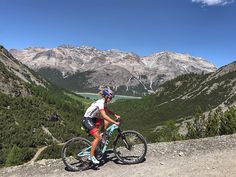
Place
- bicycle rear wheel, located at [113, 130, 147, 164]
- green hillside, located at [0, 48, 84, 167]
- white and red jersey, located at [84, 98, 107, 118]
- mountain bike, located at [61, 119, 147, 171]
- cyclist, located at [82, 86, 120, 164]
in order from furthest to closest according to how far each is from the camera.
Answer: green hillside, located at [0, 48, 84, 167] → bicycle rear wheel, located at [113, 130, 147, 164] → mountain bike, located at [61, 119, 147, 171] → cyclist, located at [82, 86, 120, 164] → white and red jersey, located at [84, 98, 107, 118]

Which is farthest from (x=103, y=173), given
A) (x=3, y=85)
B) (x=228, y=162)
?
(x=3, y=85)

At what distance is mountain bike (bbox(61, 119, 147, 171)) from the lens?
16.6 m

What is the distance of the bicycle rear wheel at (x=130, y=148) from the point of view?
16812 mm

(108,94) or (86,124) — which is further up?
(108,94)

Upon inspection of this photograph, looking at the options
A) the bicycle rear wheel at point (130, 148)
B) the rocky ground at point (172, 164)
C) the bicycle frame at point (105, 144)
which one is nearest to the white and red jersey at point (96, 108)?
the bicycle frame at point (105, 144)

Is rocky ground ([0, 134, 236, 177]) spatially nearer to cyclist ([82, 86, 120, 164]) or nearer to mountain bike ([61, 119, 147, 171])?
mountain bike ([61, 119, 147, 171])

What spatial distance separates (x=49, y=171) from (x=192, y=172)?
7.60 metres

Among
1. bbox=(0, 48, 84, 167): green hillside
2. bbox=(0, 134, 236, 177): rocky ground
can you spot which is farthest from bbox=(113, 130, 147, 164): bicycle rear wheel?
bbox=(0, 48, 84, 167): green hillside

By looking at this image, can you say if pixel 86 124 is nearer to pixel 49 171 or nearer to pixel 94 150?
pixel 94 150

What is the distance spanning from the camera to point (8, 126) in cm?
11669

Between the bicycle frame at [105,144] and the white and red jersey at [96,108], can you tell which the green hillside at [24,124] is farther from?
the white and red jersey at [96,108]

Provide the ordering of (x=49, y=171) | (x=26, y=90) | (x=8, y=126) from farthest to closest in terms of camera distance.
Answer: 1. (x=26, y=90)
2. (x=8, y=126)
3. (x=49, y=171)

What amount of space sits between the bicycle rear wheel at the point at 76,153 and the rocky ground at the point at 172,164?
48cm

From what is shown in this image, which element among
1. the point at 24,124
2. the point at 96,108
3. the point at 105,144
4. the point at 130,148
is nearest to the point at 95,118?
the point at 96,108
